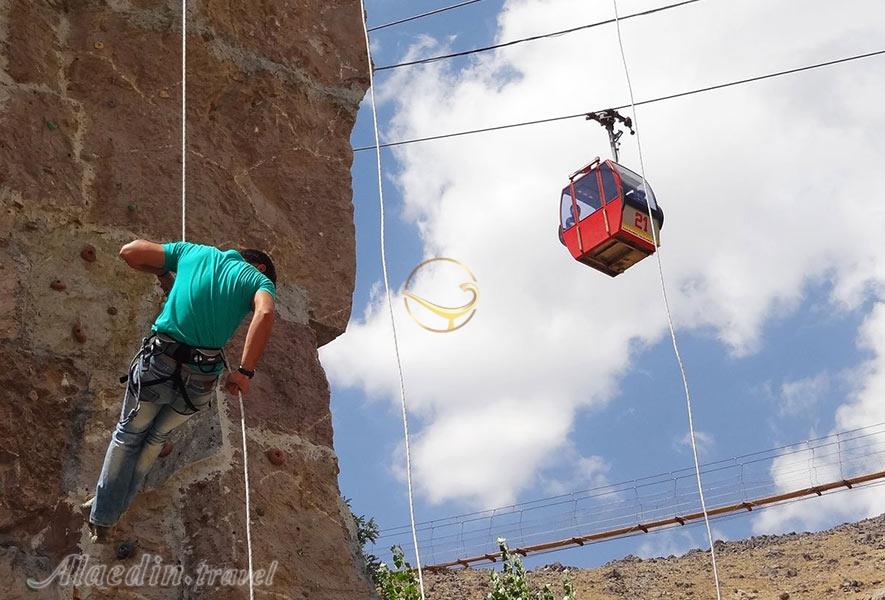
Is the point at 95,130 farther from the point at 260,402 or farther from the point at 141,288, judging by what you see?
the point at 260,402

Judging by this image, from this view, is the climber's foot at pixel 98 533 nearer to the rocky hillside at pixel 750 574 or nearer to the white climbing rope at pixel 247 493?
the white climbing rope at pixel 247 493

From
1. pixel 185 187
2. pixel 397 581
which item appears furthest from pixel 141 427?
pixel 397 581

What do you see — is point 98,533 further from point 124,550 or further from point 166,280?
point 166,280

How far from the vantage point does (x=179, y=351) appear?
331cm

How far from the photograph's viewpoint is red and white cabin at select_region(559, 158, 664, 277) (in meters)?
11.7

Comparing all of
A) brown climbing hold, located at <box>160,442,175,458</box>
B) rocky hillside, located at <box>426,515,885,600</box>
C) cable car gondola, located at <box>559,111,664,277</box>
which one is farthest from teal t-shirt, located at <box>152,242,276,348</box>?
rocky hillside, located at <box>426,515,885,600</box>

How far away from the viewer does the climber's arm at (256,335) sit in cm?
321

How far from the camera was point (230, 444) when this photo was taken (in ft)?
11.5

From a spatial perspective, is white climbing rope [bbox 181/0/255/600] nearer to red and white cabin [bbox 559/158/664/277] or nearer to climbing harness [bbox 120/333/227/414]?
climbing harness [bbox 120/333/227/414]

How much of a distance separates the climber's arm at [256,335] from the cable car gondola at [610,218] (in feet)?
28.3

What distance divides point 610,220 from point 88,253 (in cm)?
875

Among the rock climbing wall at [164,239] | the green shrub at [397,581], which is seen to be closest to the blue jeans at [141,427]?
the rock climbing wall at [164,239]

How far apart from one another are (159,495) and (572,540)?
1416cm

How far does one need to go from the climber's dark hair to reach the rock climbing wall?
0.29m
